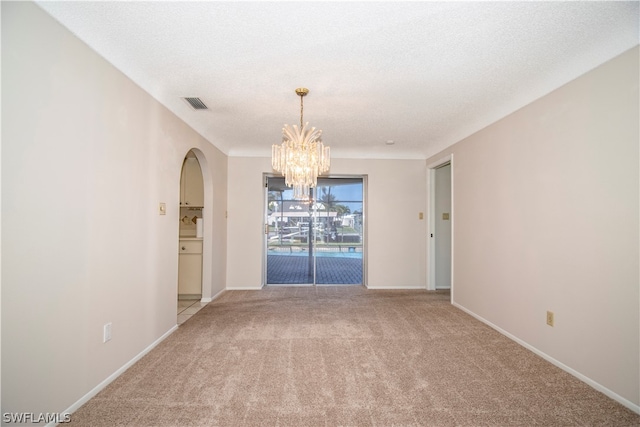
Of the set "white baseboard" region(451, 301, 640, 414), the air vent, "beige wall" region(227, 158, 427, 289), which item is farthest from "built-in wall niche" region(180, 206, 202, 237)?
"white baseboard" region(451, 301, 640, 414)

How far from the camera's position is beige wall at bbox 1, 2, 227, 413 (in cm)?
148

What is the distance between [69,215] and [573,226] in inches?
139

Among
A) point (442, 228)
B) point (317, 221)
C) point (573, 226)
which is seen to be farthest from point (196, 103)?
point (442, 228)

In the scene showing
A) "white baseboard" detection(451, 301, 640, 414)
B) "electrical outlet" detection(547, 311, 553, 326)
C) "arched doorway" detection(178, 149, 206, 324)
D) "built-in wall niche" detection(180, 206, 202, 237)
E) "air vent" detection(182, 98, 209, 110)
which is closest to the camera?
"white baseboard" detection(451, 301, 640, 414)

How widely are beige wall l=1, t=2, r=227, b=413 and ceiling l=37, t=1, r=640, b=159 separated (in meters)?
0.29

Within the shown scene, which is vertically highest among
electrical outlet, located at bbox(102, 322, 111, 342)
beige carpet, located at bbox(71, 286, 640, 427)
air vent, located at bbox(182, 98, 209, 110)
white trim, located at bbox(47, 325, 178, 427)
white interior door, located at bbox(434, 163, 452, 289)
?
air vent, located at bbox(182, 98, 209, 110)

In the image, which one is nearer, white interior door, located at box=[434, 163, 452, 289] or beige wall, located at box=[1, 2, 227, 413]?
beige wall, located at box=[1, 2, 227, 413]

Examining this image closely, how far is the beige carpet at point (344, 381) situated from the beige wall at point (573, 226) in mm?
264

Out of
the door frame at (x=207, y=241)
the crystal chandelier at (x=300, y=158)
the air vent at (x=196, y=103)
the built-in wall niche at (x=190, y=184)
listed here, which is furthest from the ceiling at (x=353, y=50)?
the built-in wall niche at (x=190, y=184)

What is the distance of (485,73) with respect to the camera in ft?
8.19

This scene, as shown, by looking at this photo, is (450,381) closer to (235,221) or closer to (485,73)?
(485,73)

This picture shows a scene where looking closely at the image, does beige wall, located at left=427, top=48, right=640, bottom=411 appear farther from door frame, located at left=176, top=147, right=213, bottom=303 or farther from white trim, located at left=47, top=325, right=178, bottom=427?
door frame, located at left=176, top=147, right=213, bottom=303

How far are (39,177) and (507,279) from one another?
3892 millimetres

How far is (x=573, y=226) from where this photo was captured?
2.33m
